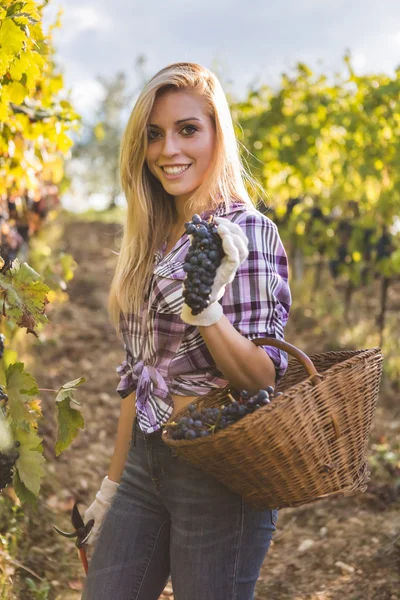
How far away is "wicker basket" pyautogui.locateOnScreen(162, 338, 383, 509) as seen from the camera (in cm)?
139

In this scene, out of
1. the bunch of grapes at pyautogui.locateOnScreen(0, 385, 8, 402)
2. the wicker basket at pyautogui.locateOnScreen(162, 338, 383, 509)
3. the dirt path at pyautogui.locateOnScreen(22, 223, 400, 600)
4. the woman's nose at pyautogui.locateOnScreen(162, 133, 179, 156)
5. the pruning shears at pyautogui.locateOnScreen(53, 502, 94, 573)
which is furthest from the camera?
the dirt path at pyautogui.locateOnScreen(22, 223, 400, 600)

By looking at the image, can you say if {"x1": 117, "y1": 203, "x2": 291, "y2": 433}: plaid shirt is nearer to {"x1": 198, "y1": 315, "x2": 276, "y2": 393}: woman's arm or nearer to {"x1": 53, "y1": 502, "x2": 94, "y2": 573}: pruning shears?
{"x1": 198, "y1": 315, "x2": 276, "y2": 393}: woman's arm

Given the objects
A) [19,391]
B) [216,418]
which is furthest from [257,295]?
[19,391]

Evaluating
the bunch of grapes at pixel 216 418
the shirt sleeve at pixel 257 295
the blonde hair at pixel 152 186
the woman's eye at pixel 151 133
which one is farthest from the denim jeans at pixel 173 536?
the woman's eye at pixel 151 133

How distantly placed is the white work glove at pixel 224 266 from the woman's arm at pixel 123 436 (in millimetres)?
→ 625

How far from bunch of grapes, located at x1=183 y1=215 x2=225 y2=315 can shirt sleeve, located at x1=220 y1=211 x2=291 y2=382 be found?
0.67 feet

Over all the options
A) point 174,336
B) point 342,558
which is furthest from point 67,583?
point 174,336

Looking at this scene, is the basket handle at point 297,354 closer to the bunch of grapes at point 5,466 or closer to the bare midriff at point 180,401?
the bare midriff at point 180,401

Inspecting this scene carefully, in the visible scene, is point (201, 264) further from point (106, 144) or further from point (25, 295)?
point (106, 144)

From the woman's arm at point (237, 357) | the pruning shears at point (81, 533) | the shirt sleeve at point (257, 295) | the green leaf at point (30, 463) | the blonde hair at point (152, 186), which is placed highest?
the blonde hair at point (152, 186)

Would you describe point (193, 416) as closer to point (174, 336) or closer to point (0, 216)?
point (174, 336)

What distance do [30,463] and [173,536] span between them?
0.41 metres

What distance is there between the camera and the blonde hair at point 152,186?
191 centimetres

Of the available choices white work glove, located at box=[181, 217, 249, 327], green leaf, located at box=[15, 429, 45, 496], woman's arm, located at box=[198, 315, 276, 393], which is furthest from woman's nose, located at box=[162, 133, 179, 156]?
green leaf, located at box=[15, 429, 45, 496]
